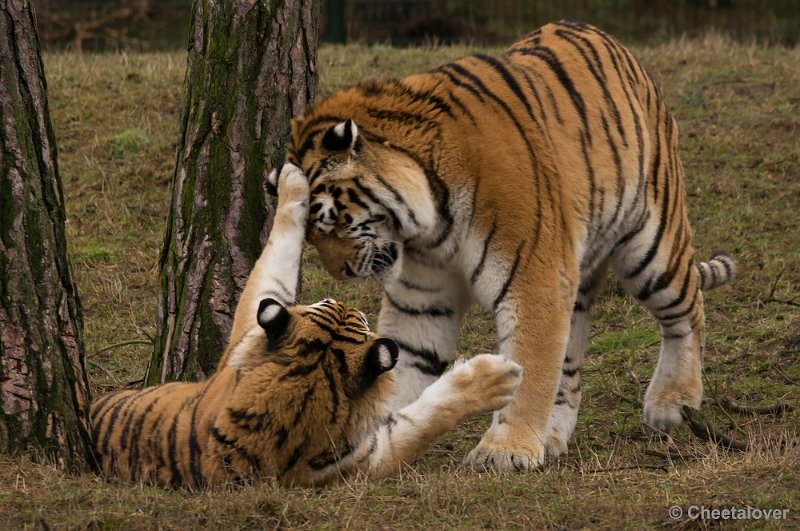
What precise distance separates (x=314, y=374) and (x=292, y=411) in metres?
0.14

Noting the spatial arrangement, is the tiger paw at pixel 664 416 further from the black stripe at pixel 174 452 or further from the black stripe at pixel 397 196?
the black stripe at pixel 174 452

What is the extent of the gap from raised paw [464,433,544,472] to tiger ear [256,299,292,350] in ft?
3.25

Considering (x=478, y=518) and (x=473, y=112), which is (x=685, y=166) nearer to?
(x=473, y=112)

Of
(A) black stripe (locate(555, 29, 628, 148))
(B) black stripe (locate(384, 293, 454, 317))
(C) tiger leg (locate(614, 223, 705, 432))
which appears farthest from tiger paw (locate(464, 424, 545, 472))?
(A) black stripe (locate(555, 29, 628, 148))

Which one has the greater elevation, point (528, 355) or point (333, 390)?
point (333, 390)

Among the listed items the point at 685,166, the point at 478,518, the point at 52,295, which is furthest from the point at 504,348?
the point at 685,166

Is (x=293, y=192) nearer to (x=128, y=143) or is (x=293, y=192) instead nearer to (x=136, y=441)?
(x=136, y=441)

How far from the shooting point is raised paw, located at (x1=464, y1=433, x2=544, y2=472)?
4.66m

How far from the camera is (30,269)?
4.09 meters

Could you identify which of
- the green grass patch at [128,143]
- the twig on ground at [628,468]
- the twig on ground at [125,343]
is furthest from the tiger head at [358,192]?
the green grass patch at [128,143]

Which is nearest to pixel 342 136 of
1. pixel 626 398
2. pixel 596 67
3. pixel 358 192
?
pixel 358 192

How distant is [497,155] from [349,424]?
49.4 inches

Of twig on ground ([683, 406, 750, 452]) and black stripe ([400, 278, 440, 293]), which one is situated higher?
black stripe ([400, 278, 440, 293])

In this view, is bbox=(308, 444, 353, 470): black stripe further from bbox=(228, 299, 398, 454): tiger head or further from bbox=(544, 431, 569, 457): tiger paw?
bbox=(544, 431, 569, 457): tiger paw
